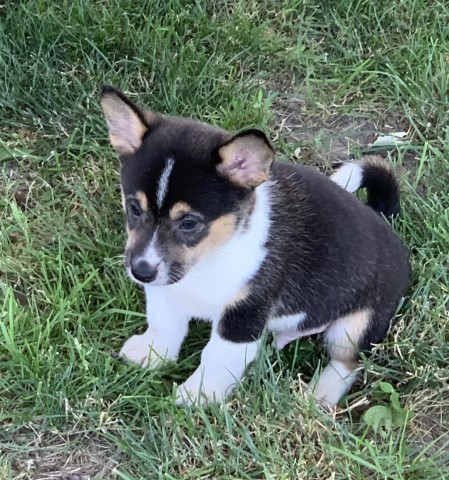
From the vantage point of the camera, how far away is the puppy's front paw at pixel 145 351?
388 cm

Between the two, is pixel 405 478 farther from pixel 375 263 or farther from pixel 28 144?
pixel 28 144

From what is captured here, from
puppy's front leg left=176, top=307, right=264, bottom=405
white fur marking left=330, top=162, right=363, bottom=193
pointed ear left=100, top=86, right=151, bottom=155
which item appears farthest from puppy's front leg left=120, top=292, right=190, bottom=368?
white fur marking left=330, top=162, right=363, bottom=193

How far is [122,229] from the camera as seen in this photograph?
4422 millimetres

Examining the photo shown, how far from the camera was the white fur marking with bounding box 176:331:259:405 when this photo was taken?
367 centimetres

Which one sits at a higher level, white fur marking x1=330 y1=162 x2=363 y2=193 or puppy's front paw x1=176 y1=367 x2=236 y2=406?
white fur marking x1=330 y1=162 x2=363 y2=193

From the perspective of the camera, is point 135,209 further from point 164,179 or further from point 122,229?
point 122,229

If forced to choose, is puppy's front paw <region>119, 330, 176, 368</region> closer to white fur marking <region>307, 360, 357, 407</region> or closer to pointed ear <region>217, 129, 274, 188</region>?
white fur marking <region>307, 360, 357, 407</region>

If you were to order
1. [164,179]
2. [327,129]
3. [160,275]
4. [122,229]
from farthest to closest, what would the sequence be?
[327,129], [122,229], [160,275], [164,179]

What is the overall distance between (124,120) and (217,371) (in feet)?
3.86

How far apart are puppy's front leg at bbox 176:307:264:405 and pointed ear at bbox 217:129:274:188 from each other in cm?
61

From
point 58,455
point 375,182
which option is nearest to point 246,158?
point 375,182

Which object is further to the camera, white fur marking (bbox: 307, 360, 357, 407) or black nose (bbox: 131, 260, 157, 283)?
white fur marking (bbox: 307, 360, 357, 407)

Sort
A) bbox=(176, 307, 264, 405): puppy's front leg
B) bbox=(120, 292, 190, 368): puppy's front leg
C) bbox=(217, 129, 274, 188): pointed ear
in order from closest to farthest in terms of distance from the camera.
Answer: bbox=(217, 129, 274, 188): pointed ear
bbox=(176, 307, 264, 405): puppy's front leg
bbox=(120, 292, 190, 368): puppy's front leg

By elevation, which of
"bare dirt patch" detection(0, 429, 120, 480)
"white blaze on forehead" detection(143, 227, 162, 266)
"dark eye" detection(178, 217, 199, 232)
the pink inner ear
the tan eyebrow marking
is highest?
the pink inner ear
